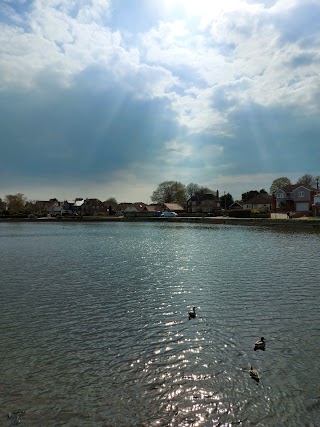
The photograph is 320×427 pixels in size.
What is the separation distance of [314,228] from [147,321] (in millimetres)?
55262

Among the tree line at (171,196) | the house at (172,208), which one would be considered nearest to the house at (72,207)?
the tree line at (171,196)

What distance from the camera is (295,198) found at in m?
95.9

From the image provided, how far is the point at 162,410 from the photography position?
6.66 m

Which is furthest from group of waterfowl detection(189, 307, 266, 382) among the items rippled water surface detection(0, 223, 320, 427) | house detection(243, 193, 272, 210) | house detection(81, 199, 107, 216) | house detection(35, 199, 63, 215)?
house detection(35, 199, 63, 215)

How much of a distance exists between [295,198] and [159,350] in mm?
94656

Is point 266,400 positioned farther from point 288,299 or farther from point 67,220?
point 67,220

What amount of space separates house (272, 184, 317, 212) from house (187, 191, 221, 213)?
4966 centimetres

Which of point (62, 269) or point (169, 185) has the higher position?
point (169, 185)

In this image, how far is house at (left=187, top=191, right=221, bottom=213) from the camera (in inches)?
5856

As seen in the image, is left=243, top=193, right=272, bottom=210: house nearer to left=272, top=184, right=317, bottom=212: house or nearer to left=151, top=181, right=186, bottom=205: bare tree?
left=272, top=184, right=317, bottom=212: house

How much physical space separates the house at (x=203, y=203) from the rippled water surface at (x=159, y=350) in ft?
427

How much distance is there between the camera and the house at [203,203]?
14875 centimetres

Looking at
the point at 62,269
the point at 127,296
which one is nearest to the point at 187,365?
the point at 127,296

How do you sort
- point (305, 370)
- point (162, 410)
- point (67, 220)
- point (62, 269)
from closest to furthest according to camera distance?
point (162, 410) → point (305, 370) → point (62, 269) → point (67, 220)
